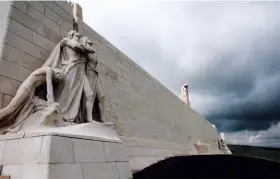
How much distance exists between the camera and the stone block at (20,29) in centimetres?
321

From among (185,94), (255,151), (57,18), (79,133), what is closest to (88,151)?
(79,133)

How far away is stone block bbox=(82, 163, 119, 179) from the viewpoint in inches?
98.0

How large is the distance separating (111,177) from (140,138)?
3.31m

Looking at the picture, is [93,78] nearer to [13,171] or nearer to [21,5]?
[21,5]

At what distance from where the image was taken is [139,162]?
517 centimetres

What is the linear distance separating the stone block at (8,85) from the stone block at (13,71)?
0.05 m

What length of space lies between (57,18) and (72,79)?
1.53 m

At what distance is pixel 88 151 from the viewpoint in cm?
264

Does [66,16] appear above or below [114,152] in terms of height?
above

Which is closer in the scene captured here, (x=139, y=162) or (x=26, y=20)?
(x=26, y=20)

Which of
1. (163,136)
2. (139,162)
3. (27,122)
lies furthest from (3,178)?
(163,136)

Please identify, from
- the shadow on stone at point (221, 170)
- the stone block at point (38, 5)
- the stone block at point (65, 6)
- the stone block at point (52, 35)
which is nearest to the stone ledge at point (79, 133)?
the shadow on stone at point (221, 170)

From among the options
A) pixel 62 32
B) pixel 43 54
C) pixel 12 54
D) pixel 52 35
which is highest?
pixel 62 32

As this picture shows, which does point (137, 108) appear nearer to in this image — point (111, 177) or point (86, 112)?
point (86, 112)
